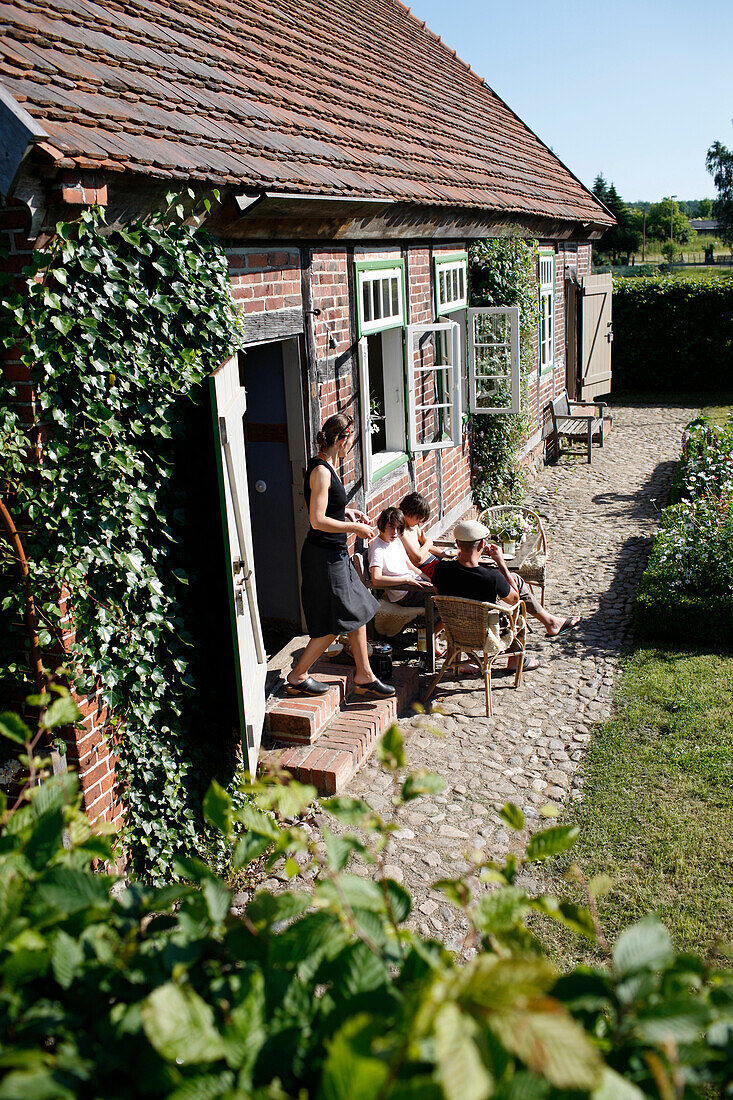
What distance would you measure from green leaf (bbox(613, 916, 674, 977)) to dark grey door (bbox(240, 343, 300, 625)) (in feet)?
17.4

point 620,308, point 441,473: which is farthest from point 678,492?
point 620,308

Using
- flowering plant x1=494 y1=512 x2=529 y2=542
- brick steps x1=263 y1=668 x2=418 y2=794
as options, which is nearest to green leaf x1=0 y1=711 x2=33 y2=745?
brick steps x1=263 y1=668 x2=418 y2=794

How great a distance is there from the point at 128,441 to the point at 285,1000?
10.3 ft

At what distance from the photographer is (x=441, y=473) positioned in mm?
9398

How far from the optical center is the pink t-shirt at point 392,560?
6.82 metres

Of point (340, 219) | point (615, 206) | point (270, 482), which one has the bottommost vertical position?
point (270, 482)

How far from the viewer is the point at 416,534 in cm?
729

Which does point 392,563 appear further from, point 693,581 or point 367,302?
point 693,581

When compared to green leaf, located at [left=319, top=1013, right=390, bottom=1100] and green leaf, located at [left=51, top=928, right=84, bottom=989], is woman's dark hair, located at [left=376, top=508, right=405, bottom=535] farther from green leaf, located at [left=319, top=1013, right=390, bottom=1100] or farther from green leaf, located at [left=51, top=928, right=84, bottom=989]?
green leaf, located at [left=319, top=1013, right=390, bottom=1100]

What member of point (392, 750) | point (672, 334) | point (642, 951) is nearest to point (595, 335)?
point (672, 334)

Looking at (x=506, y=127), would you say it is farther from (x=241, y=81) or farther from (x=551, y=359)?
(x=241, y=81)

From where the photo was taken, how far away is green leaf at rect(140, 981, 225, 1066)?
1202 mm

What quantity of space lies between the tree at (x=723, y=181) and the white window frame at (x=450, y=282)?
8078 cm

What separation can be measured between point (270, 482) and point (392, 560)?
1.07 meters
